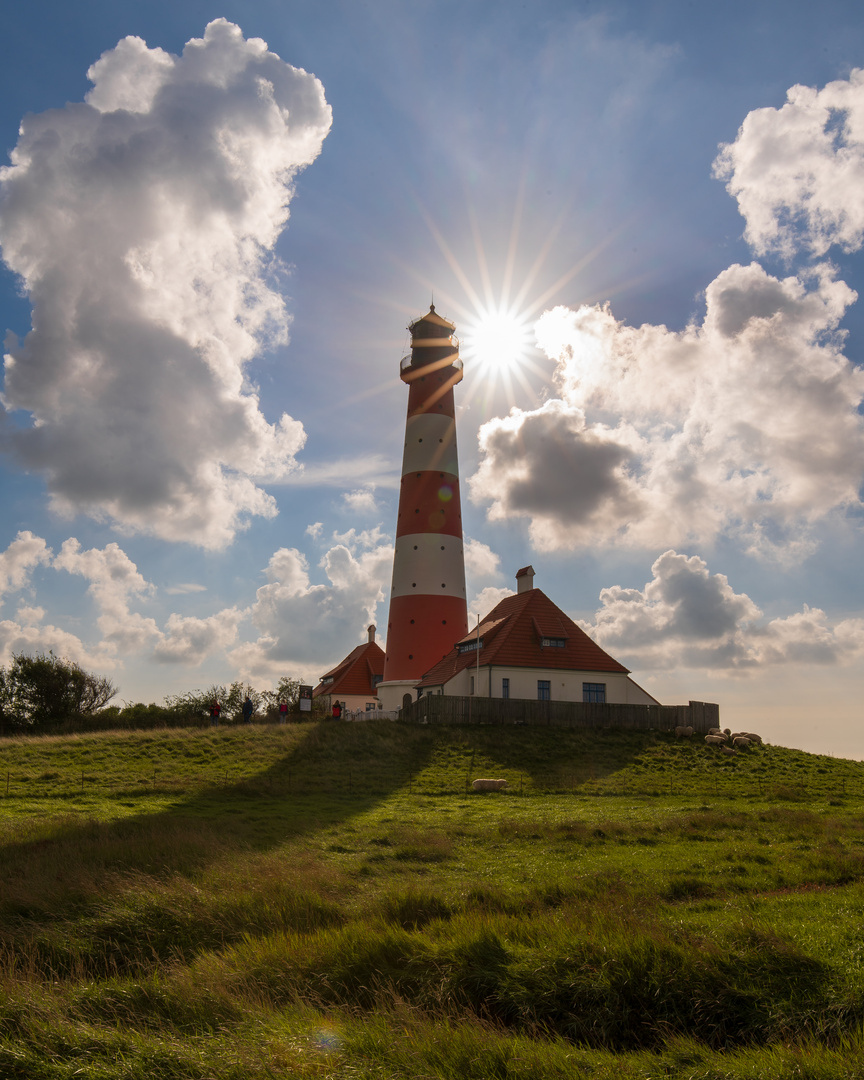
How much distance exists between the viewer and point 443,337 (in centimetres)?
5381

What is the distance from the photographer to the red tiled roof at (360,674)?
61.8 metres

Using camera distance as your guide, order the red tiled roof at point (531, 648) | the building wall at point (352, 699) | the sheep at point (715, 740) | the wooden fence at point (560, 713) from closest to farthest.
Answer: the sheep at point (715, 740) < the wooden fence at point (560, 713) < the red tiled roof at point (531, 648) < the building wall at point (352, 699)

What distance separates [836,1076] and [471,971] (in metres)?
3.74

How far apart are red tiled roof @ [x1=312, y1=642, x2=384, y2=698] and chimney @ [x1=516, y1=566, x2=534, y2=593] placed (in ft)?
58.7

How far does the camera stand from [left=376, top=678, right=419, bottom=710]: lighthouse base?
4531 cm

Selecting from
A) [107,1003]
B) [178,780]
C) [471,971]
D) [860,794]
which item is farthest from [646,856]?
[178,780]

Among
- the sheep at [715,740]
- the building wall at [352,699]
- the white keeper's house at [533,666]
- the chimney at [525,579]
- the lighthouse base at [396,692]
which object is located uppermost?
the chimney at [525,579]

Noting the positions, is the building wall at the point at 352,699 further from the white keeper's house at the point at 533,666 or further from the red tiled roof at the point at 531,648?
the red tiled roof at the point at 531,648

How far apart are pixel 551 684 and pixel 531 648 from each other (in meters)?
2.20

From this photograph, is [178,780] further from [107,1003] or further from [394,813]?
[107,1003]

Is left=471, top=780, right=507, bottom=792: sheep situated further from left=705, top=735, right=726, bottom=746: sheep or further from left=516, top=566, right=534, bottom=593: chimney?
left=516, top=566, right=534, bottom=593: chimney

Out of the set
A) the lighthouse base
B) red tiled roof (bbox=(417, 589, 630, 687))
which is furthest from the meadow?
the lighthouse base

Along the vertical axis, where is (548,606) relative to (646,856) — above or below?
above

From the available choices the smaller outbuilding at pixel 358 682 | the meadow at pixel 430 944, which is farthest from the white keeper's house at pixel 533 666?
the meadow at pixel 430 944
